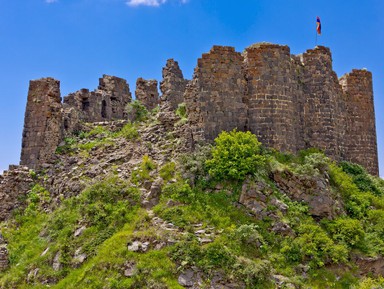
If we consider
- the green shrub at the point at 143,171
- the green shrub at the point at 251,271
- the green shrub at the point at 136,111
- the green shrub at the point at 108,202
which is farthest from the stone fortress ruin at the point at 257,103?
the green shrub at the point at 251,271

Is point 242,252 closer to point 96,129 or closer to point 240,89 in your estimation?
point 240,89

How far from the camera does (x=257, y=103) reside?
27.6 m

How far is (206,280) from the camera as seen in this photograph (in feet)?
66.9

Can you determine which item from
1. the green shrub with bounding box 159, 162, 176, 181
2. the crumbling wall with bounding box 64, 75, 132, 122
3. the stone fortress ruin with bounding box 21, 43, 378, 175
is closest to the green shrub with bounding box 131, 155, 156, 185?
the green shrub with bounding box 159, 162, 176, 181

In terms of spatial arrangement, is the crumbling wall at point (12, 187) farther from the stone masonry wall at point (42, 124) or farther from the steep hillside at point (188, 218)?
the stone masonry wall at point (42, 124)

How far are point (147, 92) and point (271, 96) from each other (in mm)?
9731

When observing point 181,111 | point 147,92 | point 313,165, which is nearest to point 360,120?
point 313,165

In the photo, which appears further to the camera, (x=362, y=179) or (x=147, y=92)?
(x=147, y=92)

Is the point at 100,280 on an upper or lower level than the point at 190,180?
lower

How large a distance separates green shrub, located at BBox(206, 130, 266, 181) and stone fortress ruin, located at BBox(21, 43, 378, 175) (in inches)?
51.7

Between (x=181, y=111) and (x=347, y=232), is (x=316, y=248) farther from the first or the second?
(x=181, y=111)

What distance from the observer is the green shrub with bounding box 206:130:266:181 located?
24.6 metres

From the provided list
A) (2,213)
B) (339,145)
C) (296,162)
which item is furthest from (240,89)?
(2,213)

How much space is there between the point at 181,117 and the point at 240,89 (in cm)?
307
